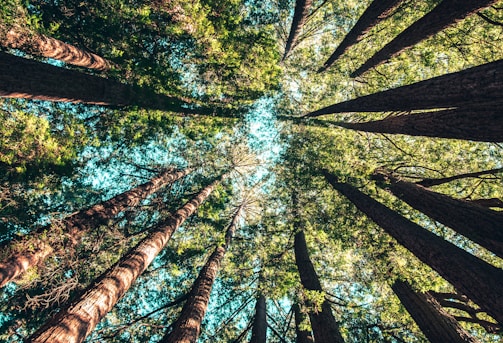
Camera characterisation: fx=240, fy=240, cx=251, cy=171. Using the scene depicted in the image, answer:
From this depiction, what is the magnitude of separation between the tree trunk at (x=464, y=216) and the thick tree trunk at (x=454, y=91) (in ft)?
7.11

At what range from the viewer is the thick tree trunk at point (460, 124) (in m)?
4.15

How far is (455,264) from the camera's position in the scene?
4441 mm

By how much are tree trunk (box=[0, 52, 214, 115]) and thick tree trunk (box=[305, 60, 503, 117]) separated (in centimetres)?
758

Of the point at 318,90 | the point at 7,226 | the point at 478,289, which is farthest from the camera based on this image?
the point at 318,90

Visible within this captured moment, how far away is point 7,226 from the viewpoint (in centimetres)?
671

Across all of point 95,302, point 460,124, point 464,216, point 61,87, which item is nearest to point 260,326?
point 95,302

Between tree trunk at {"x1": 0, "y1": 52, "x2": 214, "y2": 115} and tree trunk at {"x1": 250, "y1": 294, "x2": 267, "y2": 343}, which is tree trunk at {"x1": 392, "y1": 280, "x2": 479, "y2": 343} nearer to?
tree trunk at {"x1": 250, "y1": 294, "x2": 267, "y2": 343}

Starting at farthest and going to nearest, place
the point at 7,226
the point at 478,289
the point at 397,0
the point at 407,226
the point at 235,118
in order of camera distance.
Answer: the point at 235,118 → the point at 397,0 → the point at 7,226 → the point at 407,226 → the point at 478,289

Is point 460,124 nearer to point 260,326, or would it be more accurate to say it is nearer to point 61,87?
point 260,326

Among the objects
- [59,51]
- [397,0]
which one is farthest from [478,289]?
[59,51]

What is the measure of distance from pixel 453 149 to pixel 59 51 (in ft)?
45.9

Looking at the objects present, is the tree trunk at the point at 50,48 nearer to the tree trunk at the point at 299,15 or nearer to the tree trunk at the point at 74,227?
the tree trunk at the point at 74,227

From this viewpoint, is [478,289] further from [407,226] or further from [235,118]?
[235,118]

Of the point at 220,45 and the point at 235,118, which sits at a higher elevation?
the point at 220,45
